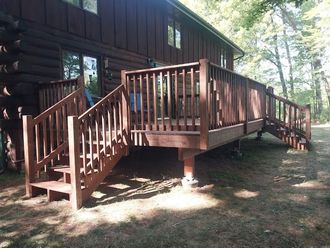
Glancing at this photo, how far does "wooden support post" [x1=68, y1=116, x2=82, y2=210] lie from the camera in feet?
13.7

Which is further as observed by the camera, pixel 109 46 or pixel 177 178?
pixel 109 46

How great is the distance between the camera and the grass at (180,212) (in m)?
3.29

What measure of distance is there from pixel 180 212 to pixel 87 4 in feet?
22.4

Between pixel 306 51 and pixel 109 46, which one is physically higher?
pixel 306 51

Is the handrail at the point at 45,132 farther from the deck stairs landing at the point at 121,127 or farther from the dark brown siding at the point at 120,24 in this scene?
the dark brown siding at the point at 120,24

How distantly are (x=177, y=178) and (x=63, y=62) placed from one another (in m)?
4.39

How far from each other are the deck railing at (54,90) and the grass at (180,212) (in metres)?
1.75

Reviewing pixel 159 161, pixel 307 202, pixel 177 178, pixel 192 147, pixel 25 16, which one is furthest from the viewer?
pixel 159 161

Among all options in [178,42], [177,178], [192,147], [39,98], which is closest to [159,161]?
[177,178]

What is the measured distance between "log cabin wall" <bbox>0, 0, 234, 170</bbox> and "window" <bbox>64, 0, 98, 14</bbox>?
13 centimetres

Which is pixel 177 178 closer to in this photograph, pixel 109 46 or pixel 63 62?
pixel 63 62

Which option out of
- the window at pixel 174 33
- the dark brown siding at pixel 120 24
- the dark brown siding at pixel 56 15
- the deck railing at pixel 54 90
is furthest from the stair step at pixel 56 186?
the window at pixel 174 33

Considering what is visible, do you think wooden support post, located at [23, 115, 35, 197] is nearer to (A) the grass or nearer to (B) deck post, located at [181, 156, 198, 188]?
(A) the grass

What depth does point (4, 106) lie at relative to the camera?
252 inches
